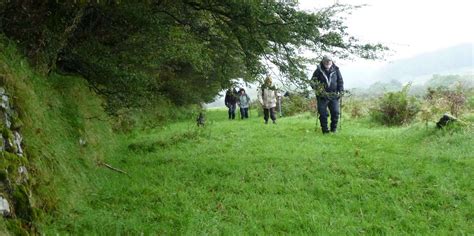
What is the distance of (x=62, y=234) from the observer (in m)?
5.11

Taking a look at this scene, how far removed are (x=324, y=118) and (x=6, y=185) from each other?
932 centimetres

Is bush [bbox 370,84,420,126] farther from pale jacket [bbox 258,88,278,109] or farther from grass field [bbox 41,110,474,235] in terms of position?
grass field [bbox 41,110,474,235]

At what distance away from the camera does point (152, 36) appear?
8.67 m

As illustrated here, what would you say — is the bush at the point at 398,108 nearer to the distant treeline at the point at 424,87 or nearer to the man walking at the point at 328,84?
the distant treeline at the point at 424,87

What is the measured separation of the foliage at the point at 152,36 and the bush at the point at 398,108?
8.10 meters

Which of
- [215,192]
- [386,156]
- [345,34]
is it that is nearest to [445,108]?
[386,156]

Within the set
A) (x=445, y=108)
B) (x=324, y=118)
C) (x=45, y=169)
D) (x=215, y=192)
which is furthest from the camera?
(x=445, y=108)

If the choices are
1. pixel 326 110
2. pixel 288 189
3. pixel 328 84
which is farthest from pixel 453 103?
Result: pixel 288 189

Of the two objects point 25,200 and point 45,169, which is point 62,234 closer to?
point 25,200

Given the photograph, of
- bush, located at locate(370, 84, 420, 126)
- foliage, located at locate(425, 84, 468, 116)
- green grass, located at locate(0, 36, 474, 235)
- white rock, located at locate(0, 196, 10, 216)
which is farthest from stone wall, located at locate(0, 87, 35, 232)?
bush, located at locate(370, 84, 420, 126)

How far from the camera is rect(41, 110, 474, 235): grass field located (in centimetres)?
570

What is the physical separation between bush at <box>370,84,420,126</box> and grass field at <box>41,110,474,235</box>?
4778 millimetres

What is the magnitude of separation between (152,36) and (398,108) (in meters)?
A: 10.5

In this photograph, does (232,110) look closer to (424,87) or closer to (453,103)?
(453,103)
